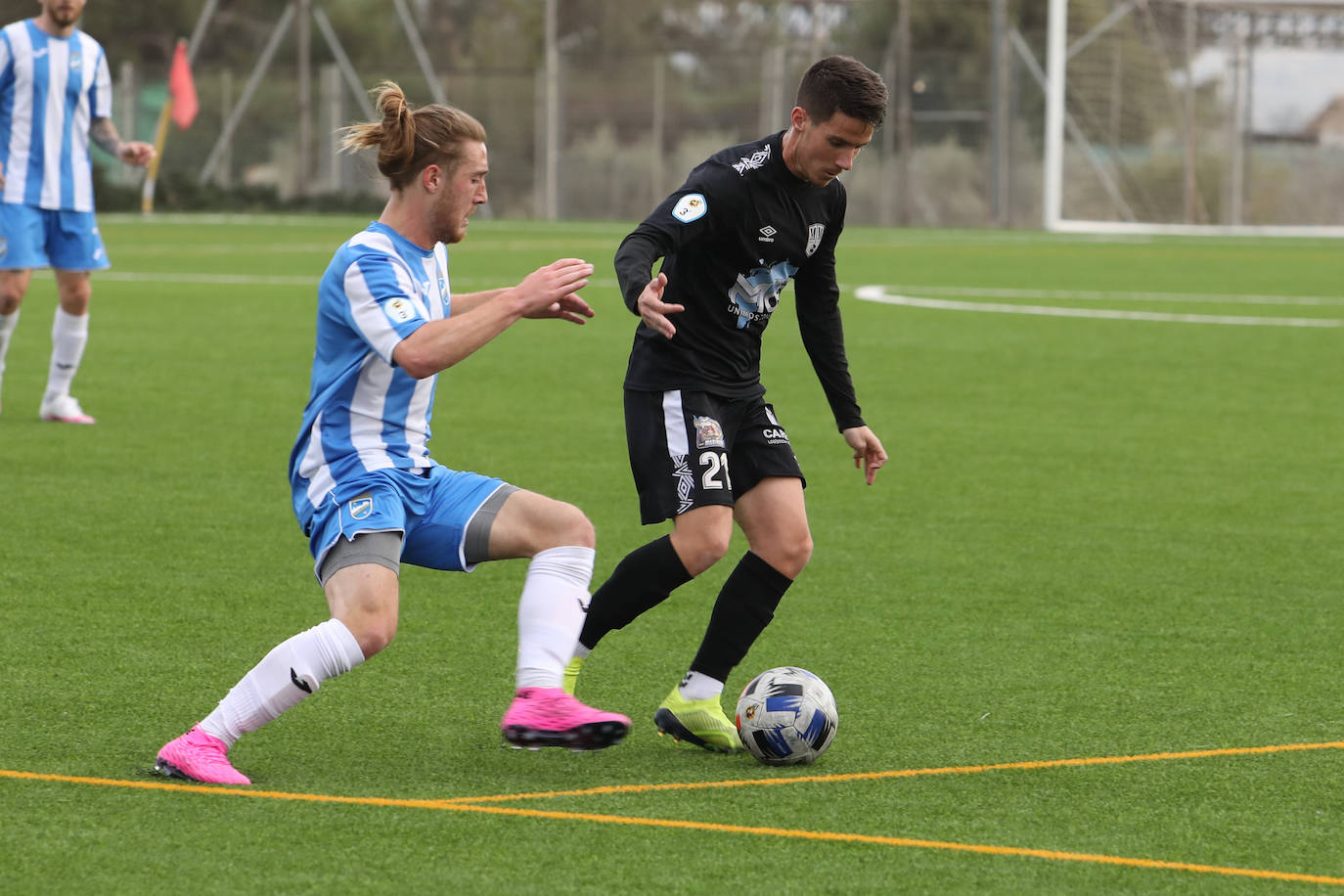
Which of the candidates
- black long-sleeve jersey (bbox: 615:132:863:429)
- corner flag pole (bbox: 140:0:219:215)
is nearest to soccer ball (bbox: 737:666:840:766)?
black long-sleeve jersey (bbox: 615:132:863:429)

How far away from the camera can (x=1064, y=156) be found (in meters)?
37.1

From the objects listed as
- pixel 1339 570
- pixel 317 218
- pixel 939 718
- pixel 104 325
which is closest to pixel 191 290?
pixel 104 325

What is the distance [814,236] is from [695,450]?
2.22 feet

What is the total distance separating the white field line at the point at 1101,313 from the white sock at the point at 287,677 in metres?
13.8

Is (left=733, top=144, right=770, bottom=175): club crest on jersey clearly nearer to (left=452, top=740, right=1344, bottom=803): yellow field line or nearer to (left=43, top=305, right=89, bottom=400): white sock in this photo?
(left=452, top=740, right=1344, bottom=803): yellow field line

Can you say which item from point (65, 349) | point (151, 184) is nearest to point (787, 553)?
point (65, 349)

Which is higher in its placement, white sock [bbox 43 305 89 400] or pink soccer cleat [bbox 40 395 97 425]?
white sock [bbox 43 305 89 400]

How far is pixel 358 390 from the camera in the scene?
4391 mm

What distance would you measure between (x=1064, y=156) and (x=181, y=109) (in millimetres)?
16611

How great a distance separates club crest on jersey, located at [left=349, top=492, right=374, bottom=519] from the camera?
14.1 ft

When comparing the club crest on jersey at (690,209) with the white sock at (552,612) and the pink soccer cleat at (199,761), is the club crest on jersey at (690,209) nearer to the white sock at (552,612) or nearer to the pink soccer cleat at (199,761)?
the white sock at (552,612)

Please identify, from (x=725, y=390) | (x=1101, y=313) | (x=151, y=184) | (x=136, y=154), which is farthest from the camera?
(x=151, y=184)

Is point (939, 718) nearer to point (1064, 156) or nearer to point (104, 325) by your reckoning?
point (104, 325)

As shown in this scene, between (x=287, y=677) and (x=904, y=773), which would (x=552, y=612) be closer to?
(x=287, y=677)
